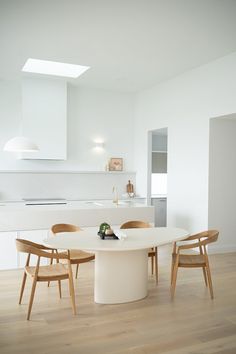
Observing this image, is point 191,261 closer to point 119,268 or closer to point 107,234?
point 119,268

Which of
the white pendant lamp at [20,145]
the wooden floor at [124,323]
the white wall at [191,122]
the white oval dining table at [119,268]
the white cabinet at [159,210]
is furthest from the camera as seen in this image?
the white cabinet at [159,210]

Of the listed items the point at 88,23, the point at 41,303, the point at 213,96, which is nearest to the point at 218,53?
the point at 213,96

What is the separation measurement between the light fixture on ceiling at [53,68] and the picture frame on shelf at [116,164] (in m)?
2.15

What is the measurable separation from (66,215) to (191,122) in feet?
9.23

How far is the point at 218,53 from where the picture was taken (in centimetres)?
546

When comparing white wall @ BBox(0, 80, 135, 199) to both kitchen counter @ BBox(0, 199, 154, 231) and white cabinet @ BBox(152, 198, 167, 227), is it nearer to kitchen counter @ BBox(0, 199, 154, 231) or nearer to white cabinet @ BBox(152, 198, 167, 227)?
white cabinet @ BBox(152, 198, 167, 227)

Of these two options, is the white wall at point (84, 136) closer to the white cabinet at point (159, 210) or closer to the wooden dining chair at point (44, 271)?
the white cabinet at point (159, 210)

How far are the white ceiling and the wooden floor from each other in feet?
10.6

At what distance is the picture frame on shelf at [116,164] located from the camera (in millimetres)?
8117

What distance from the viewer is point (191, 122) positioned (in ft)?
20.9

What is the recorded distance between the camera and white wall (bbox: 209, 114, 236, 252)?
19.6 ft

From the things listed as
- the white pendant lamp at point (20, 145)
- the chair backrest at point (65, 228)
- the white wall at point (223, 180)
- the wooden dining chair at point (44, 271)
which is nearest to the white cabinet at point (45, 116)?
the white pendant lamp at point (20, 145)

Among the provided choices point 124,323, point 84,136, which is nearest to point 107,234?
point 124,323

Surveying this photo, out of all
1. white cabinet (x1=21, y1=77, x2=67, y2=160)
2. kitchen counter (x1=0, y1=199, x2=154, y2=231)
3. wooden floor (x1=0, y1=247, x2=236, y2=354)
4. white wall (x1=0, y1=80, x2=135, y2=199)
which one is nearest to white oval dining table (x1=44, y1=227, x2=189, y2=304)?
wooden floor (x1=0, y1=247, x2=236, y2=354)
